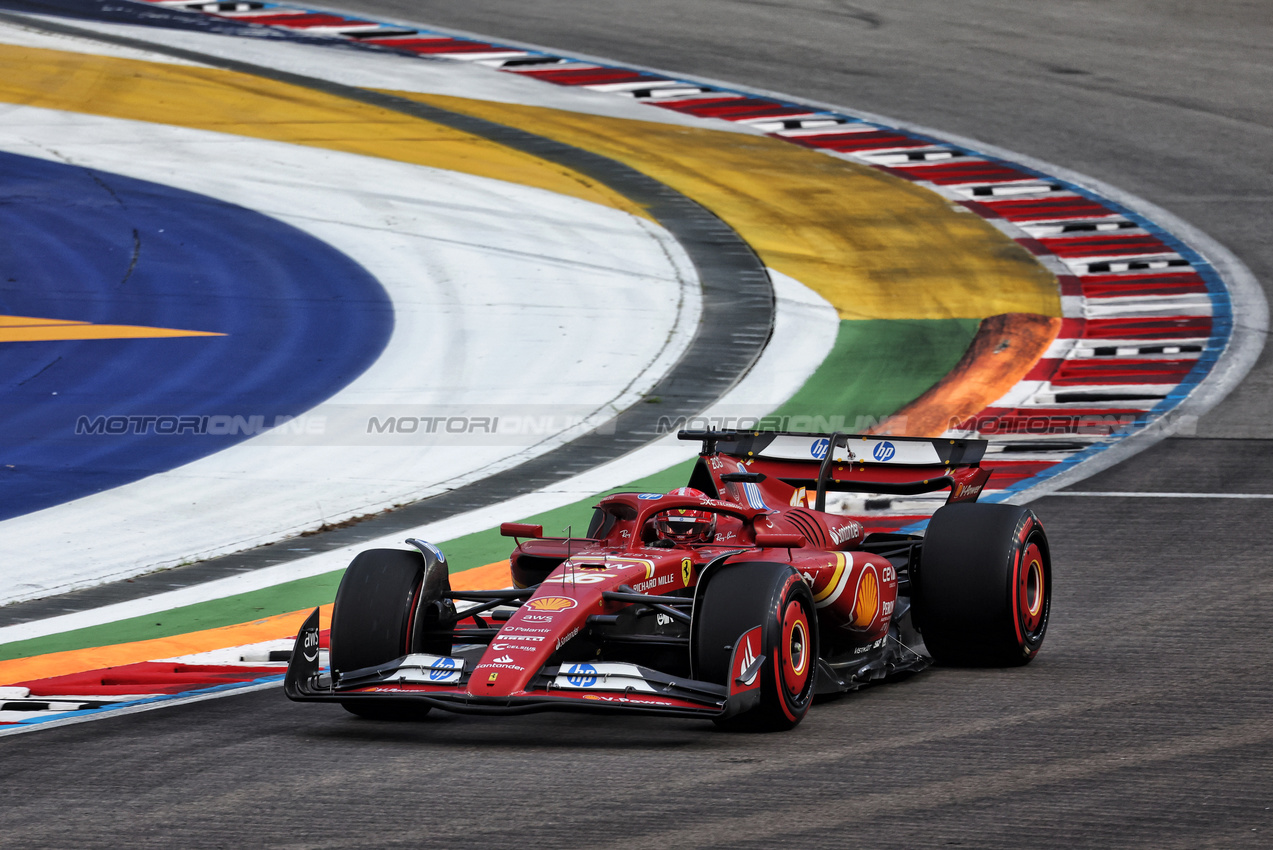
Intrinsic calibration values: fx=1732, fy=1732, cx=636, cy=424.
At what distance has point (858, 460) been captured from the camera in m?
9.80

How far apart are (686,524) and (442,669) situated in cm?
162

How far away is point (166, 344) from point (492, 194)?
6143 millimetres

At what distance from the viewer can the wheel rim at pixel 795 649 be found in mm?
7359

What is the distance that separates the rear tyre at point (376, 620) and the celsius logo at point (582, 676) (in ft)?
2.70

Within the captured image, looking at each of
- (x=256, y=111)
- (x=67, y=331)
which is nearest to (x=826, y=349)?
(x=67, y=331)

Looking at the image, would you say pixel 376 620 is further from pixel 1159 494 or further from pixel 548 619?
pixel 1159 494

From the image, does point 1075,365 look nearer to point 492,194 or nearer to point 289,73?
point 492,194

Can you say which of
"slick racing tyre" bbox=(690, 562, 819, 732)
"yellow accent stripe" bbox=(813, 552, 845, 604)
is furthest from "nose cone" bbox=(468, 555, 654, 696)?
"yellow accent stripe" bbox=(813, 552, 845, 604)

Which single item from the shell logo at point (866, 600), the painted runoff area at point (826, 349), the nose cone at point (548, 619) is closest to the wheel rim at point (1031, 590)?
the shell logo at point (866, 600)

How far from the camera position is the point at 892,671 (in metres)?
8.52

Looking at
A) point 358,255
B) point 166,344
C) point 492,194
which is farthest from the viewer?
point 492,194

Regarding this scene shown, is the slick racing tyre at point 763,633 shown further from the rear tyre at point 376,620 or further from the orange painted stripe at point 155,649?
the orange painted stripe at point 155,649

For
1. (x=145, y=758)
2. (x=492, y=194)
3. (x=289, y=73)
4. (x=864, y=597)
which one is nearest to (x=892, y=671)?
(x=864, y=597)

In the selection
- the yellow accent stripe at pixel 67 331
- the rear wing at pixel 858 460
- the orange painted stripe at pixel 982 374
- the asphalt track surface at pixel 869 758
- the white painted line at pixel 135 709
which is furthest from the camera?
the yellow accent stripe at pixel 67 331
